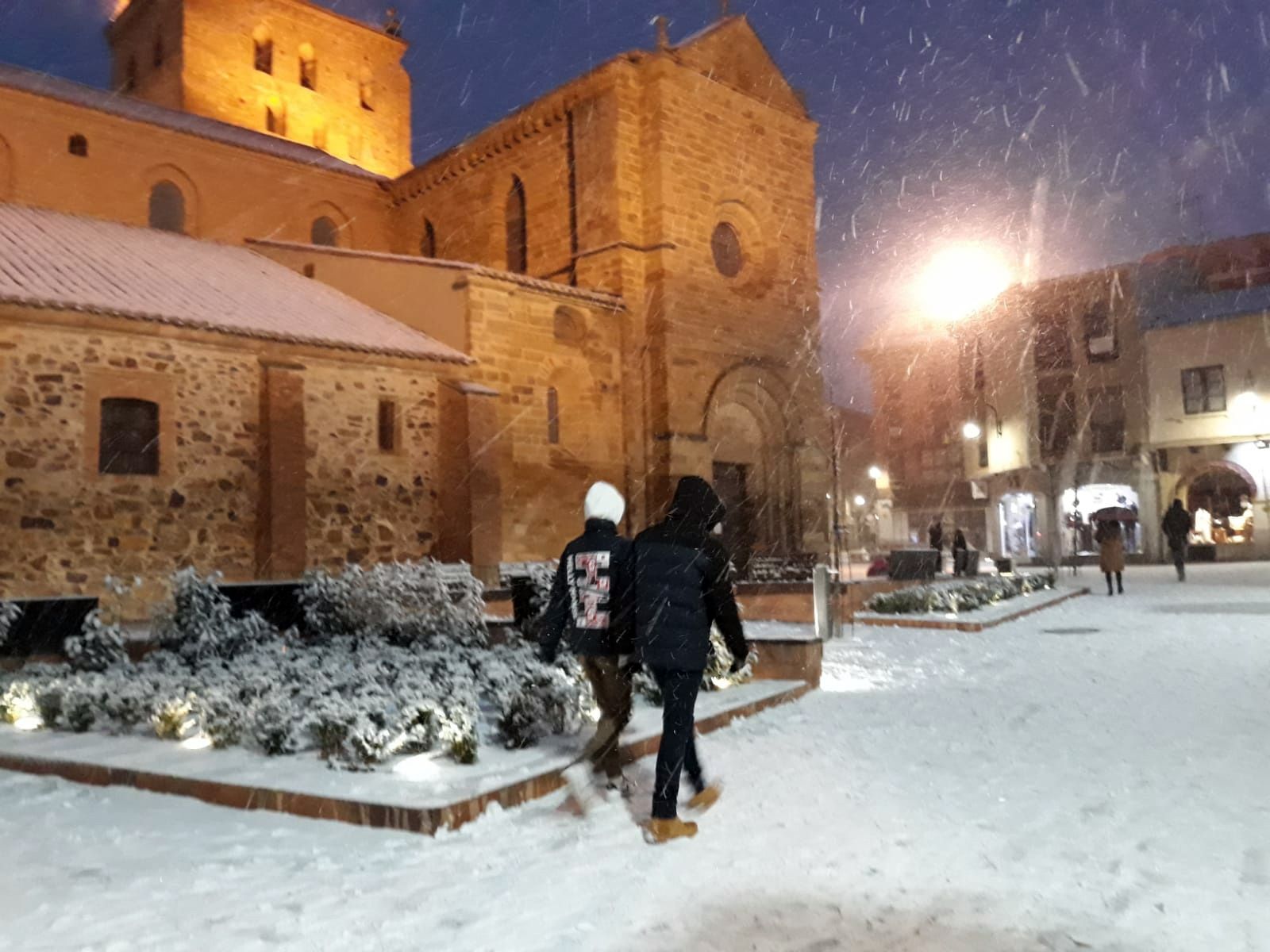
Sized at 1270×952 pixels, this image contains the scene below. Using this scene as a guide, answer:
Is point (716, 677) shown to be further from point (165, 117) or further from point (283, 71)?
point (283, 71)

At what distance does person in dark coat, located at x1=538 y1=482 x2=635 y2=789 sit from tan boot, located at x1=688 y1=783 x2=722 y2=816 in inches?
19.7

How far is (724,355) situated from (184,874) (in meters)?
20.0

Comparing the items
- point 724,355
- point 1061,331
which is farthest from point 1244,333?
point 724,355

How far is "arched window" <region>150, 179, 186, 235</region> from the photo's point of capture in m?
23.4

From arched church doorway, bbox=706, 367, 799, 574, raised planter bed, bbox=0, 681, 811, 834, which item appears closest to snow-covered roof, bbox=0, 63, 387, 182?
arched church doorway, bbox=706, 367, 799, 574

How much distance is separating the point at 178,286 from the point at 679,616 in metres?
15.3

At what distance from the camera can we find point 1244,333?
31.9 m

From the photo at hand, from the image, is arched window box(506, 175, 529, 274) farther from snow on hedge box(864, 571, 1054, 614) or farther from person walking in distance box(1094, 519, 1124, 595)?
person walking in distance box(1094, 519, 1124, 595)

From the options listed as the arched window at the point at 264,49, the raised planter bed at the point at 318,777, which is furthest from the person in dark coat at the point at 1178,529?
the arched window at the point at 264,49

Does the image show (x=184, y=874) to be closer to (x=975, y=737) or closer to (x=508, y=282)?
(x=975, y=737)

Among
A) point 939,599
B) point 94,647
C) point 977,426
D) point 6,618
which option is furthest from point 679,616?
point 977,426

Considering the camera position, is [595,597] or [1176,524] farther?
[1176,524]

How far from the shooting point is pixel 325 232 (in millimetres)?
26516

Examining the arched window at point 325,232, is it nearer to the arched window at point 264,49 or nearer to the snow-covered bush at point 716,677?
the arched window at point 264,49
